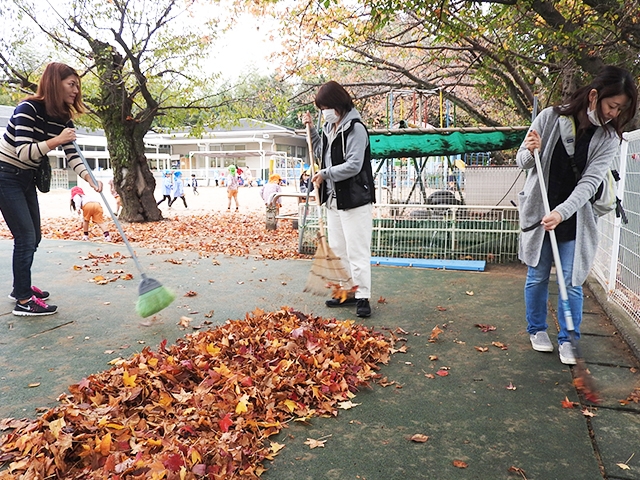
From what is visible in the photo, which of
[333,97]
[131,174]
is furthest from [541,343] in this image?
[131,174]

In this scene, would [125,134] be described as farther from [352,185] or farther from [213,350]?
[213,350]

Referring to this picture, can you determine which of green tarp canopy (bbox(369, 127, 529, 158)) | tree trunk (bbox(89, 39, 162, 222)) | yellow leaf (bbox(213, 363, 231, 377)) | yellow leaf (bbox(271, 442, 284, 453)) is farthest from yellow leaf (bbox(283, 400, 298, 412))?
Result: tree trunk (bbox(89, 39, 162, 222))

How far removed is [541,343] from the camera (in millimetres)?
3408

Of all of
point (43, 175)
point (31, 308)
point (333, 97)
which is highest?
point (333, 97)

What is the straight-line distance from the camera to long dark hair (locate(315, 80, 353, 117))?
4.04 meters

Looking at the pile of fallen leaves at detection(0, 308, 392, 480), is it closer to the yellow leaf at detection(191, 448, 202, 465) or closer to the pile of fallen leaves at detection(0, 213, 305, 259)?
the yellow leaf at detection(191, 448, 202, 465)

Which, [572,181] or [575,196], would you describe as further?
[572,181]

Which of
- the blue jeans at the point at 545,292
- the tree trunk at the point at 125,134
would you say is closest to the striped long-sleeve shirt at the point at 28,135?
the blue jeans at the point at 545,292

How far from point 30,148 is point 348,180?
2498mm

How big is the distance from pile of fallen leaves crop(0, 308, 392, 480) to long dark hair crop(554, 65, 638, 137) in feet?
6.41

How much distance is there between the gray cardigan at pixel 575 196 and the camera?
2.97m

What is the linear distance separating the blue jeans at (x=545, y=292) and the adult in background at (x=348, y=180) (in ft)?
4.33

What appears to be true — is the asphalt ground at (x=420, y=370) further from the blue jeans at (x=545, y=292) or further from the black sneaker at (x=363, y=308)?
the blue jeans at (x=545, y=292)

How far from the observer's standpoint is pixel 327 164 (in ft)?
14.2
